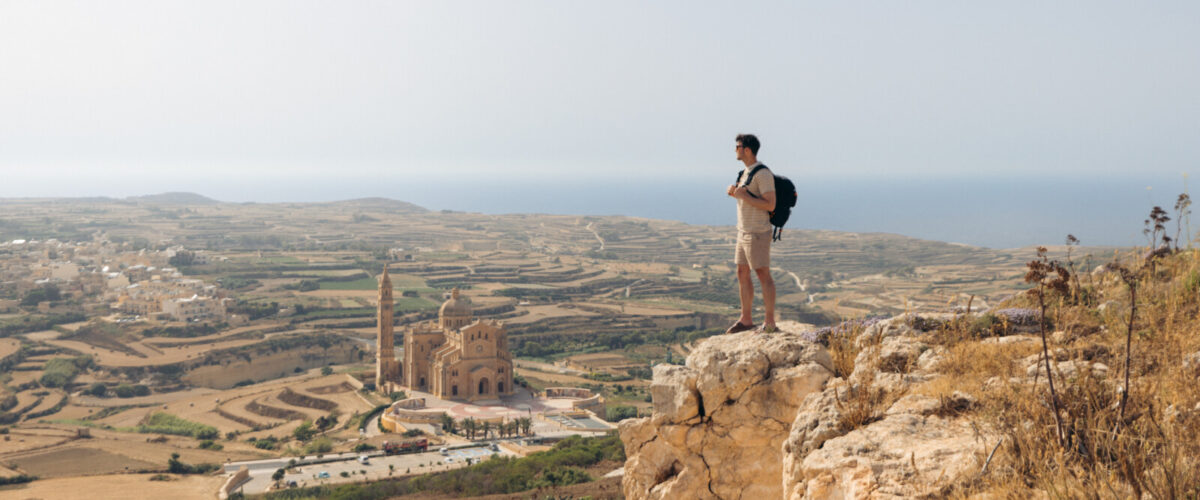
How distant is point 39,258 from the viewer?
80938 millimetres

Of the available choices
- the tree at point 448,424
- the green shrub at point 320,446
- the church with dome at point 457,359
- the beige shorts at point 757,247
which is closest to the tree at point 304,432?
the green shrub at point 320,446

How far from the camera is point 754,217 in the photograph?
20.2ft

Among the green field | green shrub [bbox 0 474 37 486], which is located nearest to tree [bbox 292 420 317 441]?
green shrub [bbox 0 474 37 486]

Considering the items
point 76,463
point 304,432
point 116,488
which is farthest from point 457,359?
point 116,488

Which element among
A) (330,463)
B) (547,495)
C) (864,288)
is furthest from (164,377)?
(864,288)

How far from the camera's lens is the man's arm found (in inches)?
236

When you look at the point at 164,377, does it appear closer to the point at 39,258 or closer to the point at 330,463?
the point at 330,463

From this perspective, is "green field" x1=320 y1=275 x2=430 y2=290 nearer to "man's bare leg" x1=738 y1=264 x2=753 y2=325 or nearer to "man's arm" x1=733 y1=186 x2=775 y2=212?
"man's bare leg" x1=738 y1=264 x2=753 y2=325

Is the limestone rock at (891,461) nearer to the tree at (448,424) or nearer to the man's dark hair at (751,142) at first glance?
the man's dark hair at (751,142)

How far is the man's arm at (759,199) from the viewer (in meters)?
5.98

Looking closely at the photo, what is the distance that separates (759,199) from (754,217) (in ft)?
0.58

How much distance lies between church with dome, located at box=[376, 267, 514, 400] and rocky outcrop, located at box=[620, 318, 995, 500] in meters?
31.5

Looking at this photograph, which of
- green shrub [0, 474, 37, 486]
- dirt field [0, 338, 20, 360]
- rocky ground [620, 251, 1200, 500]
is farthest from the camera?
dirt field [0, 338, 20, 360]

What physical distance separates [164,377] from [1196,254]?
4748 cm
